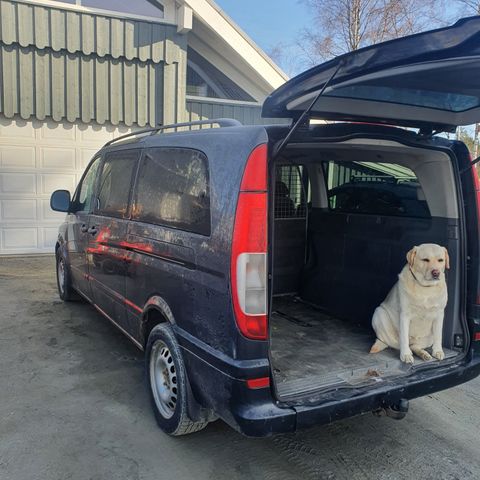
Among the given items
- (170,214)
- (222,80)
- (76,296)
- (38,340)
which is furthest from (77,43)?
(170,214)

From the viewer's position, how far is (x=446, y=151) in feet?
10.5

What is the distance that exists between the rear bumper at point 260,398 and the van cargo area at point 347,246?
0.38 feet

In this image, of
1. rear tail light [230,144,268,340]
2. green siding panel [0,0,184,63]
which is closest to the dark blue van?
rear tail light [230,144,268,340]

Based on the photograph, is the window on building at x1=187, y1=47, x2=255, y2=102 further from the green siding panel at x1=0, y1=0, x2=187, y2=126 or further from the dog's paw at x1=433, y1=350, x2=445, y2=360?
the dog's paw at x1=433, y1=350, x2=445, y2=360

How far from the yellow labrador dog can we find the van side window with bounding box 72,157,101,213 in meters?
2.99

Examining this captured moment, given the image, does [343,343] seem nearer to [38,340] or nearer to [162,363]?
[162,363]

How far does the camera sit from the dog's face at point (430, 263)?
306 cm

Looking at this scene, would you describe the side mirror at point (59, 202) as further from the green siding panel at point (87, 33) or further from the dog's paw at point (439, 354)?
the green siding panel at point (87, 33)

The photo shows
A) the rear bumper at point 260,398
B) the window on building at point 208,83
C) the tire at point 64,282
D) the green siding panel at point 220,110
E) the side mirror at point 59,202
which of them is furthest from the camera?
the window on building at point 208,83

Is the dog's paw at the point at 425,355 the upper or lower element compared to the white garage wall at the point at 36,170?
lower

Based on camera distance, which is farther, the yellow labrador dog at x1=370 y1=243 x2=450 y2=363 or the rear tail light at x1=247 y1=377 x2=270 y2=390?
the yellow labrador dog at x1=370 y1=243 x2=450 y2=363

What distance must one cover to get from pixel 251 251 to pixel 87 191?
124 inches

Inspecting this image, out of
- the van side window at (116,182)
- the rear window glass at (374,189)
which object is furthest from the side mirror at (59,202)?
the rear window glass at (374,189)

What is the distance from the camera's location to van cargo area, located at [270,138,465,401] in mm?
3059
